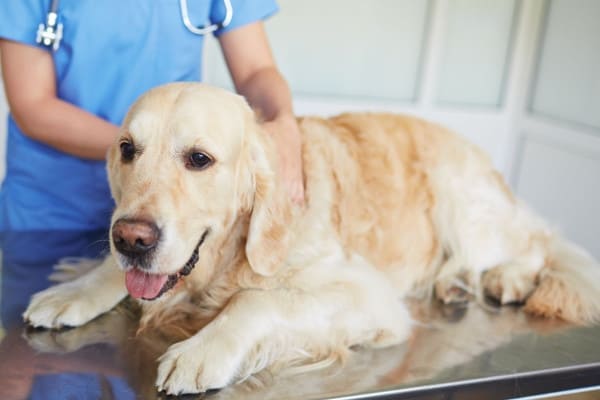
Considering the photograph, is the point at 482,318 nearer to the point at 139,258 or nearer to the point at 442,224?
the point at 442,224

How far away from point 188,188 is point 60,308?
37 centimetres

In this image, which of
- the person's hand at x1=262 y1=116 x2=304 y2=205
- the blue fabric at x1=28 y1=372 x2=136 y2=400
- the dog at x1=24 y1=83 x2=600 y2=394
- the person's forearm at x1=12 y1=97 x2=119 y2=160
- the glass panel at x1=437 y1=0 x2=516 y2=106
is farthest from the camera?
the glass panel at x1=437 y1=0 x2=516 y2=106

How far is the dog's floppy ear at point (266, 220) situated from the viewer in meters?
1.39

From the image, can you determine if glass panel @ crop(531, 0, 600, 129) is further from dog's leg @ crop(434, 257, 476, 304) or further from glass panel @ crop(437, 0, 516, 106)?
dog's leg @ crop(434, 257, 476, 304)

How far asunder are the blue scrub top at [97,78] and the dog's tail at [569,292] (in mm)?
1060

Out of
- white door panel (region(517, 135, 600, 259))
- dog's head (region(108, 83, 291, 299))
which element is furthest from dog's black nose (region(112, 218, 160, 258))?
white door panel (region(517, 135, 600, 259))

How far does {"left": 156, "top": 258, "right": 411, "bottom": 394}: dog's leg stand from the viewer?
1.17 m

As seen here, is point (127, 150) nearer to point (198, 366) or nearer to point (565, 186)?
point (198, 366)

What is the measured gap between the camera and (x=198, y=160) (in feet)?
4.28

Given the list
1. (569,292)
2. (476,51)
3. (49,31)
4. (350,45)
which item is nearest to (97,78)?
(49,31)

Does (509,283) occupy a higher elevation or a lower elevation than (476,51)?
lower

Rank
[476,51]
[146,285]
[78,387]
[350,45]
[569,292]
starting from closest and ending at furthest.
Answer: [78,387], [146,285], [569,292], [350,45], [476,51]

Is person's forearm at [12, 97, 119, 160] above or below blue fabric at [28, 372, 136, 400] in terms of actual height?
above

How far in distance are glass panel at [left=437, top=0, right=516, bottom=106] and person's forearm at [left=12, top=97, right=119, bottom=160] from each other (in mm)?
2561
